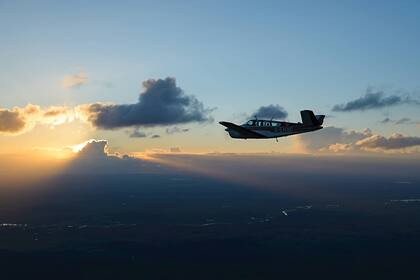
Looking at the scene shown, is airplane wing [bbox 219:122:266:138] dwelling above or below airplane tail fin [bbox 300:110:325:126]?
below

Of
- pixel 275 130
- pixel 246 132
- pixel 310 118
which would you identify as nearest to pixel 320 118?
pixel 310 118

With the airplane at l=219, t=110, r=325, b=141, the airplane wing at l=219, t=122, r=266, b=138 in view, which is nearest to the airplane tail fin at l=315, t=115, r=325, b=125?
the airplane at l=219, t=110, r=325, b=141

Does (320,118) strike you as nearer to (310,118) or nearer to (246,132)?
(310,118)

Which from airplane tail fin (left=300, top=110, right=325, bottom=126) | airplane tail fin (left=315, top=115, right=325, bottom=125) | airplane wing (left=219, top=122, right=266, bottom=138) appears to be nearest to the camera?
airplane tail fin (left=300, top=110, right=325, bottom=126)

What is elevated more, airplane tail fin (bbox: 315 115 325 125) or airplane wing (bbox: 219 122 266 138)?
airplane tail fin (bbox: 315 115 325 125)

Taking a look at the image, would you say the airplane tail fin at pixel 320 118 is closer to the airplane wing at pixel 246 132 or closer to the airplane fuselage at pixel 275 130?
the airplane fuselage at pixel 275 130

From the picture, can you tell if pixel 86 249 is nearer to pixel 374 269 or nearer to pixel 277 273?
pixel 277 273

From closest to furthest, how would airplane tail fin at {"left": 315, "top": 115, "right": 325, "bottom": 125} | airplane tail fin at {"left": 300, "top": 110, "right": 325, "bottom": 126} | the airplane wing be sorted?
airplane tail fin at {"left": 300, "top": 110, "right": 325, "bottom": 126}, airplane tail fin at {"left": 315, "top": 115, "right": 325, "bottom": 125}, the airplane wing

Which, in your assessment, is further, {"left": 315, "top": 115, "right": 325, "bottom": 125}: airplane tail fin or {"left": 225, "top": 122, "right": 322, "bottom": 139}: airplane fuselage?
{"left": 225, "top": 122, "right": 322, "bottom": 139}: airplane fuselage

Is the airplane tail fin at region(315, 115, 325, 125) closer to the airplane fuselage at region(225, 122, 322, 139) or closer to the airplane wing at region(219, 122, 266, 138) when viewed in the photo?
the airplane fuselage at region(225, 122, 322, 139)
